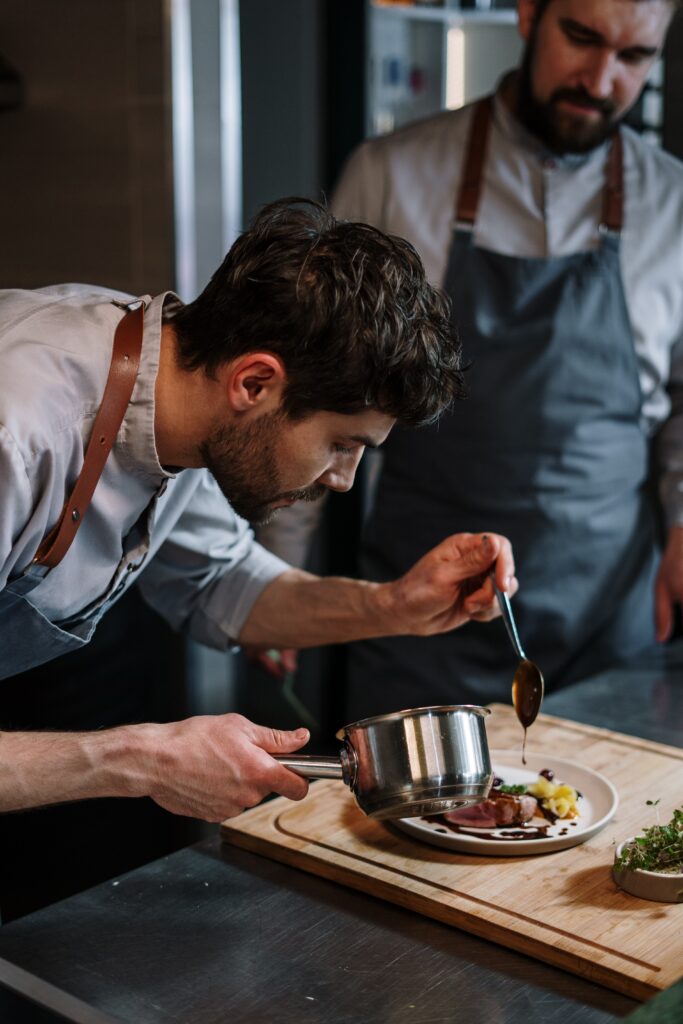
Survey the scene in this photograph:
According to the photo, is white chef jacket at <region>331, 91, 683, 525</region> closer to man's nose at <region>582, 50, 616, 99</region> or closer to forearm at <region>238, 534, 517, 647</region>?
man's nose at <region>582, 50, 616, 99</region>

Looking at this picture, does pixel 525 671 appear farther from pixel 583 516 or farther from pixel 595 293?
pixel 595 293

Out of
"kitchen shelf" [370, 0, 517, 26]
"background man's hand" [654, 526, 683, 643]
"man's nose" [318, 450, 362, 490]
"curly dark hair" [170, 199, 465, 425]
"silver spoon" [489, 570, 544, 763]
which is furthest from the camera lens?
"kitchen shelf" [370, 0, 517, 26]

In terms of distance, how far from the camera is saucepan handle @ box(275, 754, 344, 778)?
1288mm

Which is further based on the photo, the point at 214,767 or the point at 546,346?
the point at 546,346

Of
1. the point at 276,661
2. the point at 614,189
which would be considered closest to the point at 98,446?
the point at 276,661

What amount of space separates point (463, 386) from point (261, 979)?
28.6 inches

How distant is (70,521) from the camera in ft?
4.63

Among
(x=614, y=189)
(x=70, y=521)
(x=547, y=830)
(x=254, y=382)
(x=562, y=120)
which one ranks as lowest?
(x=547, y=830)

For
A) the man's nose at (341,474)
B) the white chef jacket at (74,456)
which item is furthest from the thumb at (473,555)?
the white chef jacket at (74,456)

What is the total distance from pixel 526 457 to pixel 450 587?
693mm

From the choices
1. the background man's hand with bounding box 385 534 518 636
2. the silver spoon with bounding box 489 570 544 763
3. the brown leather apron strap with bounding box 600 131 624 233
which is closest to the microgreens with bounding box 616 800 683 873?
the silver spoon with bounding box 489 570 544 763

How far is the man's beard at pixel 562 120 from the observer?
2.37 meters

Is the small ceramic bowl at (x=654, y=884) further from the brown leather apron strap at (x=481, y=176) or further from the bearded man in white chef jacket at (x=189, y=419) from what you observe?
the brown leather apron strap at (x=481, y=176)

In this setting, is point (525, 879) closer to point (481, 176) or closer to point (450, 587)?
point (450, 587)
